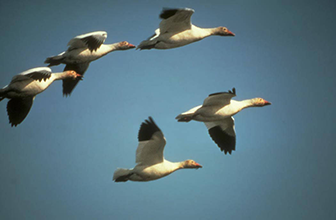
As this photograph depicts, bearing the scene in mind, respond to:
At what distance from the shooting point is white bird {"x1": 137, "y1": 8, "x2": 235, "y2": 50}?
12.6 metres

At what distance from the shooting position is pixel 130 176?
38.5 feet

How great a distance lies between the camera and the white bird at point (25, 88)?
39.1 feet

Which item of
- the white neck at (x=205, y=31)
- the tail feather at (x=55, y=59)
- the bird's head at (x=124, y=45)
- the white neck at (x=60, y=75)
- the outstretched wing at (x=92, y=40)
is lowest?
the white neck at (x=60, y=75)

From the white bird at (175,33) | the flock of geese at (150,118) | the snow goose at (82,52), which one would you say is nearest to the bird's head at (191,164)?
the flock of geese at (150,118)

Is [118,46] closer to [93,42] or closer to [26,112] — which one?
[93,42]

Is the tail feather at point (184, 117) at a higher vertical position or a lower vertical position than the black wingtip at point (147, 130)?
higher

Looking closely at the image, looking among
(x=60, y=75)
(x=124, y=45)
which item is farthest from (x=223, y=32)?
(x=60, y=75)

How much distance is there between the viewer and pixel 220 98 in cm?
1259

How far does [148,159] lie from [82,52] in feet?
11.8

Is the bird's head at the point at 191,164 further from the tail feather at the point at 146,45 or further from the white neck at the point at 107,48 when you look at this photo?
the white neck at the point at 107,48

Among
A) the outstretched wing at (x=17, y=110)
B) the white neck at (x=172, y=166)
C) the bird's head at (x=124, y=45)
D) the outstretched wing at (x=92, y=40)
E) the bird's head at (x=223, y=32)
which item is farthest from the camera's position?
the bird's head at (x=124, y=45)

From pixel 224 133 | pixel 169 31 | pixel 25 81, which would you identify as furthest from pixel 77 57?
pixel 224 133

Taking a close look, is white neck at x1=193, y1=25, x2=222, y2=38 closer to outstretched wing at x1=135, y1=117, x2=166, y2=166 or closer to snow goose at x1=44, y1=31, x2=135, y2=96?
snow goose at x1=44, y1=31, x2=135, y2=96

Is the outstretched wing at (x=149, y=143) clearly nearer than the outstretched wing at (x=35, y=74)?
Yes
